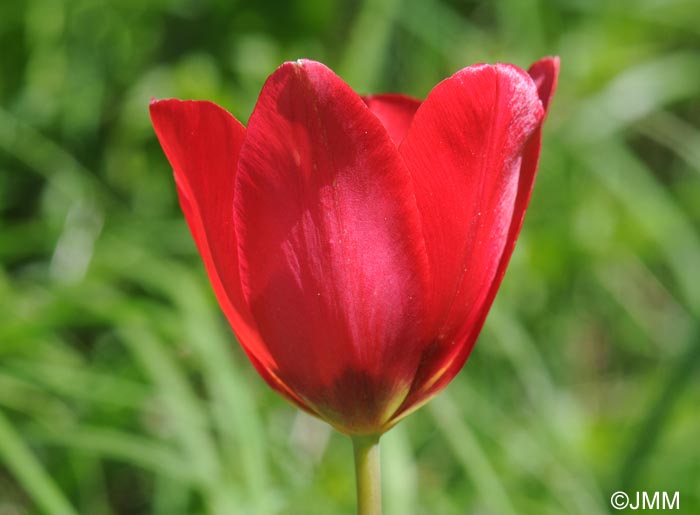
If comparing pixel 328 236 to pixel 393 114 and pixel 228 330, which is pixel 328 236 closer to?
pixel 393 114

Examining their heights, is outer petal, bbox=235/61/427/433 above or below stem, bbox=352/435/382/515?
above

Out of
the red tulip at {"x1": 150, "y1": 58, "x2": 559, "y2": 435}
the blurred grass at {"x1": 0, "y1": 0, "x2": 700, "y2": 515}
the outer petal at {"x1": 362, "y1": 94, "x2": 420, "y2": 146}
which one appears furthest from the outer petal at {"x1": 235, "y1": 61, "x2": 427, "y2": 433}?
the blurred grass at {"x1": 0, "y1": 0, "x2": 700, "y2": 515}

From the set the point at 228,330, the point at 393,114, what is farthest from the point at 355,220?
the point at 228,330

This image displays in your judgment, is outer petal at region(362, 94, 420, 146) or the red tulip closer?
the red tulip

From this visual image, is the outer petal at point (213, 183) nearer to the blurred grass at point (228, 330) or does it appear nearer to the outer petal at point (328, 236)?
the outer petal at point (328, 236)

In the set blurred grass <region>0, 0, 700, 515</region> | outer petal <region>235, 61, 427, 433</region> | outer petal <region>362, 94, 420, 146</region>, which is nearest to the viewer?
outer petal <region>235, 61, 427, 433</region>

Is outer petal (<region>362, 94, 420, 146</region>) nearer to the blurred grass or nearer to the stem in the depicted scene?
the stem

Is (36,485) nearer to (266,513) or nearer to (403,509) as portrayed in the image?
(266,513)

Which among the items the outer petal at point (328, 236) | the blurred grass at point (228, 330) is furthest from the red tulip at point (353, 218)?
the blurred grass at point (228, 330)
